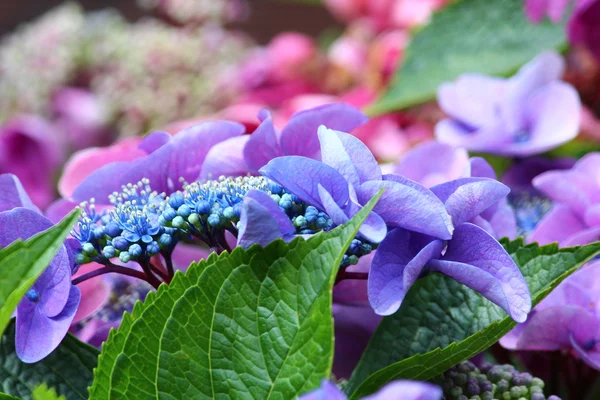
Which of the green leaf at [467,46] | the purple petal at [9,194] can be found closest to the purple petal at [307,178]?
the purple petal at [9,194]

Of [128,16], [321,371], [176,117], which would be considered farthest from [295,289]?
[128,16]

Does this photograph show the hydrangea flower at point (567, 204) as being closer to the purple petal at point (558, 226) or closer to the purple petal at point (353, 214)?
the purple petal at point (558, 226)

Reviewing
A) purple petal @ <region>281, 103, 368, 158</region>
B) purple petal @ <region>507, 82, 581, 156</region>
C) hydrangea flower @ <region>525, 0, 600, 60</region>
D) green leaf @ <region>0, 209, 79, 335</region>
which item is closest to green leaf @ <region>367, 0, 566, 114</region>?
hydrangea flower @ <region>525, 0, 600, 60</region>

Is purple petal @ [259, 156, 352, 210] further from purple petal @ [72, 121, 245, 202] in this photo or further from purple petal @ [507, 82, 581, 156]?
purple petal @ [507, 82, 581, 156]

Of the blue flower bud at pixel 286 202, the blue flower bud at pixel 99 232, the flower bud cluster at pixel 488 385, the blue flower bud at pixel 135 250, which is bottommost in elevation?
the flower bud cluster at pixel 488 385

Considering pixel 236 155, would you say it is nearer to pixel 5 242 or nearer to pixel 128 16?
pixel 5 242

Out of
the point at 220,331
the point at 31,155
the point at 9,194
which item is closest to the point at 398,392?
the point at 220,331
